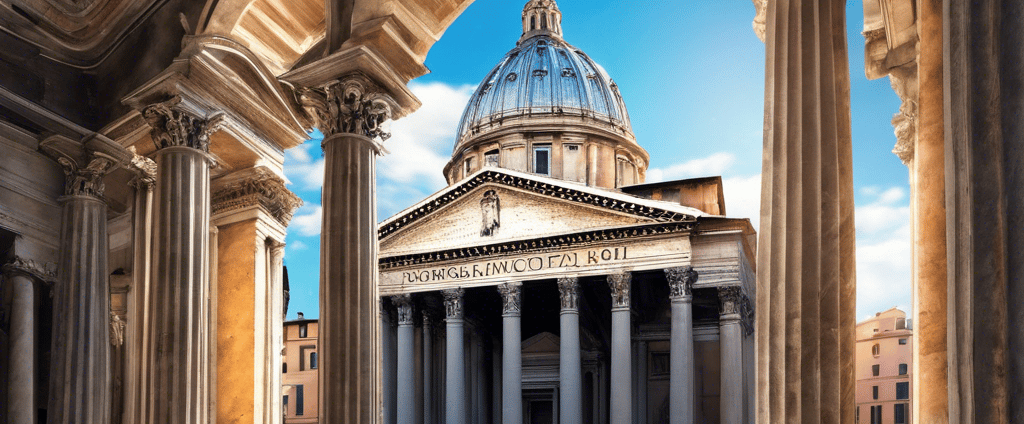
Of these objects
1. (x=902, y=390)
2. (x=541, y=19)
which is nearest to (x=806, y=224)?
(x=902, y=390)

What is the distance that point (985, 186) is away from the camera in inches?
120

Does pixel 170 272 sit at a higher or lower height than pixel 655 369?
higher

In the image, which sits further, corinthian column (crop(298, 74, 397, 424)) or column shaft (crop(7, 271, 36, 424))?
column shaft (crop(7, 271, 36, 424))

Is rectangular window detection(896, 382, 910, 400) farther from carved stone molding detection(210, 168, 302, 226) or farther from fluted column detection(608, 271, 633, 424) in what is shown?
carved stone molding detection(210, 168, 302, 226)

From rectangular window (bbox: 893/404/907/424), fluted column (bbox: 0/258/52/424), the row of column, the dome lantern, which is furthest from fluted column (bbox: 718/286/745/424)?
the dome lantern

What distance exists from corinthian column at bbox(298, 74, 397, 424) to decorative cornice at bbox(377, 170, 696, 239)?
20.5 metres

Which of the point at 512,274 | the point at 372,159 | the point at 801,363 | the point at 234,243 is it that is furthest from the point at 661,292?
the point at 801,363

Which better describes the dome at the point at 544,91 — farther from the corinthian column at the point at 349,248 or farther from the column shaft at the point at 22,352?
the corinthian column at the point at 349,248

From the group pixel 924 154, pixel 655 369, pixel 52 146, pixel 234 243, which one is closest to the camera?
pixel 924 154

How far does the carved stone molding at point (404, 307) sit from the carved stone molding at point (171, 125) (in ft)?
74.2

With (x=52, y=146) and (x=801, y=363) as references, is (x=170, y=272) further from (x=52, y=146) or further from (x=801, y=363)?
(x=801, y=363)

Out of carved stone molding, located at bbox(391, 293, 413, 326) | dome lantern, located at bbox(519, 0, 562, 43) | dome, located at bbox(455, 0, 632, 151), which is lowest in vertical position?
carved stone molding, located at bbox(391, 293, 413, 326)

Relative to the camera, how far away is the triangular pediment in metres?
28.3

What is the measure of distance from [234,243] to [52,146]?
213 cm
